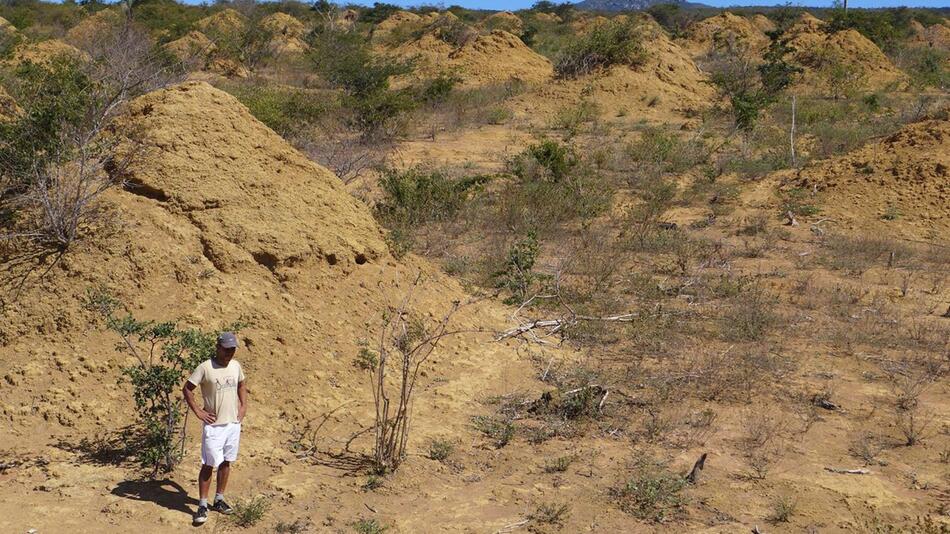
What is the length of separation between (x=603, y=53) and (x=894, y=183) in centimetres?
929

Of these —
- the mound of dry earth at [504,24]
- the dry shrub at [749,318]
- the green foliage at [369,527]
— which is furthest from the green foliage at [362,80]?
the green foliage at [369,527]

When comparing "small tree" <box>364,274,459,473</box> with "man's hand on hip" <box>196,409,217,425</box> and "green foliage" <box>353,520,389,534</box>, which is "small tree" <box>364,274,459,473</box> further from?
"man's hand on hip" <box>196,409,217,425</box>

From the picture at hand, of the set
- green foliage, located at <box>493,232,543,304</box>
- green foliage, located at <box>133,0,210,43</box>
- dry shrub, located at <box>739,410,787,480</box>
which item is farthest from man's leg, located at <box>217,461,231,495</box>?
green foliage, located at <box>133,0,210,43</box>

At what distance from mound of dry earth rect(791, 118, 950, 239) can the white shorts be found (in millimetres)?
8635

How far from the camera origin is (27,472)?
3.62 metres

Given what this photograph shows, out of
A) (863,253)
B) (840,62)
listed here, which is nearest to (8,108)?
(863,253)

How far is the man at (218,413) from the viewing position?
3.32 metres

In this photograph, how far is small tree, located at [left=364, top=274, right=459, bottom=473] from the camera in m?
3.89

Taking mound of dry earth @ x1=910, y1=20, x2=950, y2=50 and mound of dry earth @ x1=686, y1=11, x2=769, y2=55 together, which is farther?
mound of dry earth @ x1=910, y1=20, x2=950, y2=50

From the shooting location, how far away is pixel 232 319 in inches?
181

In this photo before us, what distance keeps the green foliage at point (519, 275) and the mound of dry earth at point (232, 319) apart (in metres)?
0.44

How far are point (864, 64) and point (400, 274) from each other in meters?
19.5

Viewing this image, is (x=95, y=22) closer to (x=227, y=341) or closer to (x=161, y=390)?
(x=161, y=390)

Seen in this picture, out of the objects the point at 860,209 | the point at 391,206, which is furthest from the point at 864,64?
the point at 391,206
